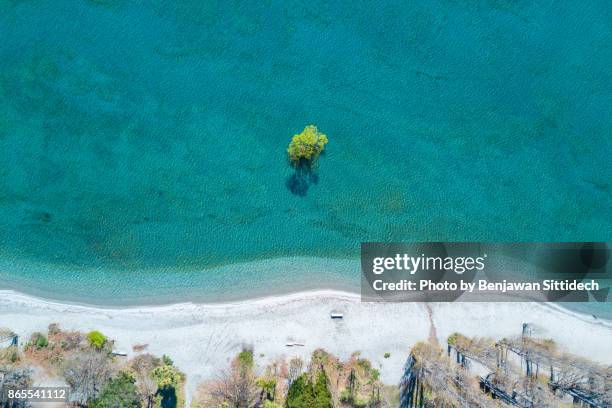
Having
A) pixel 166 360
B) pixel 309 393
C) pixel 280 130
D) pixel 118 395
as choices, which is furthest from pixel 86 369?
pixel 280 130

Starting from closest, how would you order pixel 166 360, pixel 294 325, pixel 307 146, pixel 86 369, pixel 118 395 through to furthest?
pixel 118 395
pixel 86 369
pixel 166 360
pixel 294 325
pixel 307 146

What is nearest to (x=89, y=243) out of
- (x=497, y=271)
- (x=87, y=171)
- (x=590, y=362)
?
(x=87, y=171)

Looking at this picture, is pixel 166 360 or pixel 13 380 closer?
pixel 13 380

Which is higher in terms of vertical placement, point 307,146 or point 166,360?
point 307,146

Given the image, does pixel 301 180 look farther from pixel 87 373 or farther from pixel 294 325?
pixel 87 373

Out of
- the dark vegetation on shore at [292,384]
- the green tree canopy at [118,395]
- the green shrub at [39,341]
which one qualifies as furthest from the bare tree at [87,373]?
the dark vegetation on shore at [292,384]

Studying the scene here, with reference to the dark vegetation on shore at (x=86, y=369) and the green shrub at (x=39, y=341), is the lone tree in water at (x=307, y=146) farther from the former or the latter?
the green shrub at (x=39, y=341)
